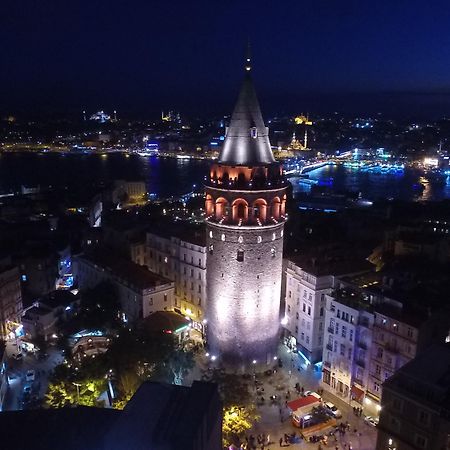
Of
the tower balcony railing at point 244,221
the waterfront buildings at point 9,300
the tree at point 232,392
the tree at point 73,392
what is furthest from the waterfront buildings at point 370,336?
the waterfront buildings at point 9,300

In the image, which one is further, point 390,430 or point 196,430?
point 390,430

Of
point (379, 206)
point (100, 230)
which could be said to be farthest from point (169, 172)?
point (100, 230)

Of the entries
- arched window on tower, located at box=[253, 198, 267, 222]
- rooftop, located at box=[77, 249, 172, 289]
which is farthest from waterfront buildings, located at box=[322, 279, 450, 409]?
rooftop, located at box=[77, 249, 172, 289]

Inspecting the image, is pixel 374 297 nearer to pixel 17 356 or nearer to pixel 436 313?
pixel 436 313

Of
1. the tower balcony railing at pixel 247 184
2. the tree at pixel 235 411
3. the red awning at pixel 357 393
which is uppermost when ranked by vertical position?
the tower balcony railing at pixel 247 184

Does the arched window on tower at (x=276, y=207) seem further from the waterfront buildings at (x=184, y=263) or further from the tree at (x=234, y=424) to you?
the tree at (x=234, y=424)

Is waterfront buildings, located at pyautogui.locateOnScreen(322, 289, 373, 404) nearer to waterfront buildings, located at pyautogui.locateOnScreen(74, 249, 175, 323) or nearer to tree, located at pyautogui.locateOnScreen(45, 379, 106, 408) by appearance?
waterfront buildings, located at pyautogui.locateOnScreen(74, 249, 175, 323)
